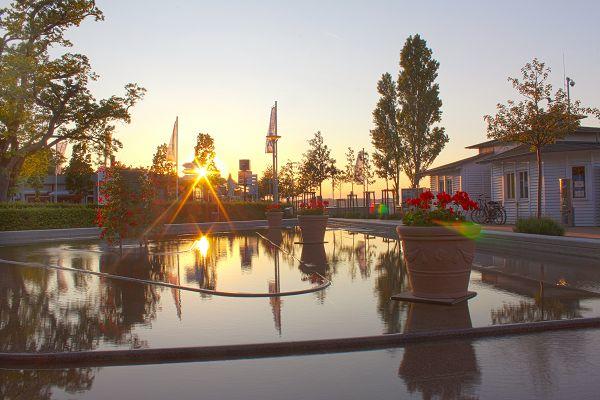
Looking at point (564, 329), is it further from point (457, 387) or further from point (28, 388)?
point (28, 388)

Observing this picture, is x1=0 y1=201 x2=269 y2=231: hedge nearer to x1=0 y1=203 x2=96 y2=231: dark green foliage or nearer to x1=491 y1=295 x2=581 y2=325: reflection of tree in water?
x1=0 y1=203 x2=96 y2=231: dark green foliage

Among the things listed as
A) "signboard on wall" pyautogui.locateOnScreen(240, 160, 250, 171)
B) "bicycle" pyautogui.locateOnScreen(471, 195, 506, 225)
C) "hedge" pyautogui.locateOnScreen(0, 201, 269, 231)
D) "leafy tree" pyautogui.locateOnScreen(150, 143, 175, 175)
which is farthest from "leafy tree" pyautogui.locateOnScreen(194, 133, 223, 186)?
"bicycle" pyautogui.locateOnScreen(471, 195, 506, 225)

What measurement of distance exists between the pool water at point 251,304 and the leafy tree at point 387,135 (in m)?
34.6

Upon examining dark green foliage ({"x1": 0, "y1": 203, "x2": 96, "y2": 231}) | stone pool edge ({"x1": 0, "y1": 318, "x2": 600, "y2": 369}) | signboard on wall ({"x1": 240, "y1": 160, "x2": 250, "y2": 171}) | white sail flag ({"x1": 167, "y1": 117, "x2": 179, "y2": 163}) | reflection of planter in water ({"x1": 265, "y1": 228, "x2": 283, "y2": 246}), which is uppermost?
white sail flag ({"x1": 167, "y1": 117, "x2": 179, "y2": 163})

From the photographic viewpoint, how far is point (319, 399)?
→ 398 centimetres

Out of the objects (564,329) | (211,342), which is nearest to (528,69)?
(564,329)

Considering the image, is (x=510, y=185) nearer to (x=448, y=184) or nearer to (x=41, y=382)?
(x=448, y=184)

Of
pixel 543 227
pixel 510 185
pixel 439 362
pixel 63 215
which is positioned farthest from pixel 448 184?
pixel 439 362

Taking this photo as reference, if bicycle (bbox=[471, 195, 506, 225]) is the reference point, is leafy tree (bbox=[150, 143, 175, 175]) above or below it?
above

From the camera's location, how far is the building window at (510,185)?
Result: 88.3ft

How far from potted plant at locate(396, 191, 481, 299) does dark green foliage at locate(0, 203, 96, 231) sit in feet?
76.6

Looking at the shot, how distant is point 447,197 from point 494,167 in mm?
22198

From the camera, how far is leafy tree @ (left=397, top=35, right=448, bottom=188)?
43875 millimetres

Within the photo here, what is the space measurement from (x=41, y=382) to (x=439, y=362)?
3390mm
